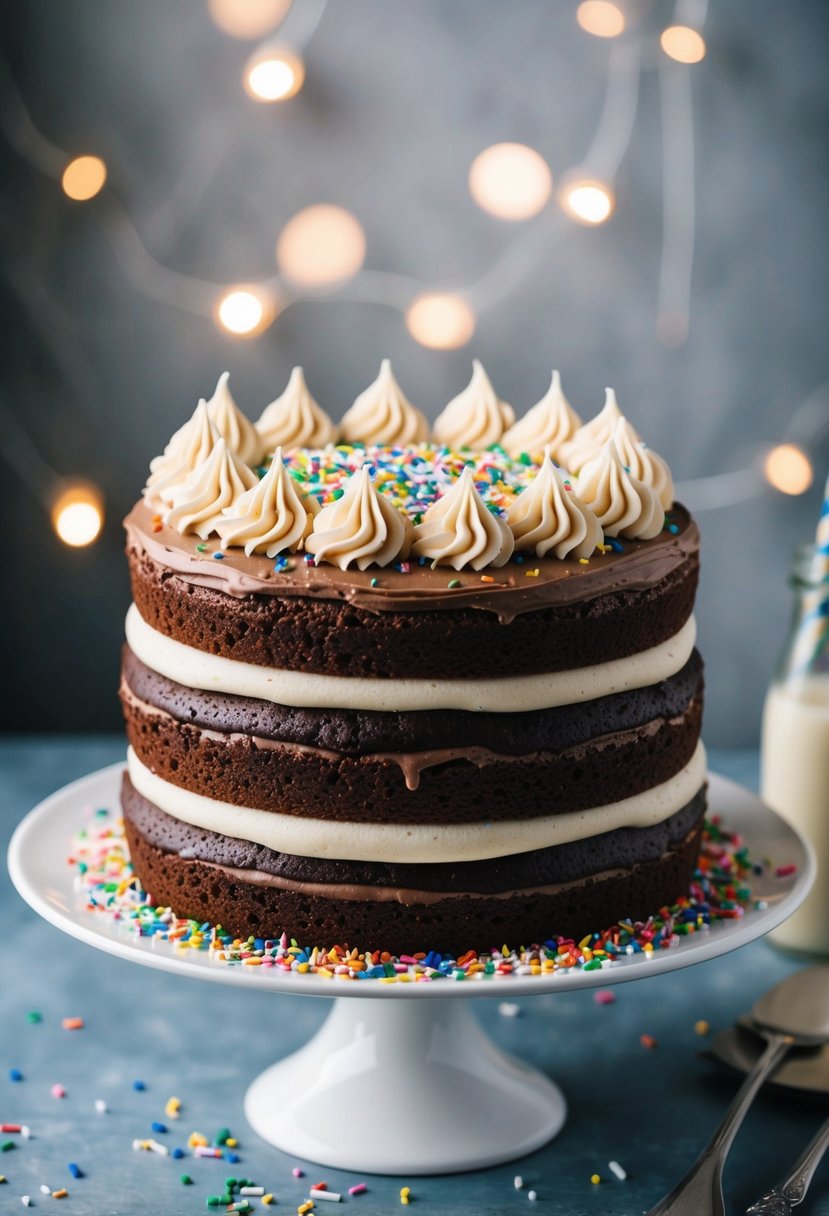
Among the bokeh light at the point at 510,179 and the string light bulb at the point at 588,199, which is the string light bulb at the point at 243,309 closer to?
the bokeh light at the point at 510,179

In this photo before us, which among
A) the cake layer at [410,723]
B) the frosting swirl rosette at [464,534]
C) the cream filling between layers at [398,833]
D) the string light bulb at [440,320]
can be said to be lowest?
the cream filling between layers at [398,833]

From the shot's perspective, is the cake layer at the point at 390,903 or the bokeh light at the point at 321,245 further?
the bokeh light at the point at 321,245

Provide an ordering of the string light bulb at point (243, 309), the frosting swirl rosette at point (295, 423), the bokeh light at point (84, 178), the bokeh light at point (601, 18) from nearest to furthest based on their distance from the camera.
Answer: the frosting swirl rosette at point (295, 423), the bokeh light at point (601, 18), the bokeh light at point (84, 178), the string light bulb at point (243, 309)

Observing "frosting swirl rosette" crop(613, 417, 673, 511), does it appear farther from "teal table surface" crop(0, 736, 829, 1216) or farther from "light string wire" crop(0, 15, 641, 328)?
"light string wire" crop(0, 15, 641, 328)

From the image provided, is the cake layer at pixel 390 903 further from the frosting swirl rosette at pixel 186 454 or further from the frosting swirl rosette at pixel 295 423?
the frosting swirl rosette at pixel 295 423

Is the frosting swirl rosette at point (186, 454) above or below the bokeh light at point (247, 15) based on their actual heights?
below

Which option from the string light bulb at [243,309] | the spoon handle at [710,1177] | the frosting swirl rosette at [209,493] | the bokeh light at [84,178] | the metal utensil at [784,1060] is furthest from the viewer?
the string light bulb at [243,309]

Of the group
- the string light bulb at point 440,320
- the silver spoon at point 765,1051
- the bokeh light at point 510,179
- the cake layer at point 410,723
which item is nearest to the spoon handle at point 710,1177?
the silver spoon at point 765,1051

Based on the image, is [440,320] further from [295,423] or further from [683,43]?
[295,423]
